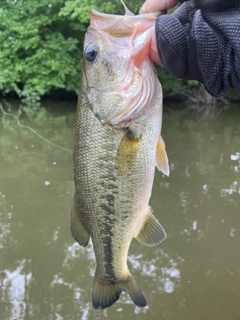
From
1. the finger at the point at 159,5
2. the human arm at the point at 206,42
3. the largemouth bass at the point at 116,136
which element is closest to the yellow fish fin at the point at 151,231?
the largemouth bass at the point at 116,136

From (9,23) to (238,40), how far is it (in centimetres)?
1260

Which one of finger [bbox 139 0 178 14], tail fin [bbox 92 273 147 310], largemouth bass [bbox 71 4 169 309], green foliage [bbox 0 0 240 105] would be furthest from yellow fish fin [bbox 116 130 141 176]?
green foliage [bbox 0 0 240 105]

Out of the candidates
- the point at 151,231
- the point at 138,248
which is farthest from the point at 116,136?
the point at 138,248

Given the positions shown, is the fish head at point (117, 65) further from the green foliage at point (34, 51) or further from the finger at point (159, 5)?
the green foliage at point (34, 51)

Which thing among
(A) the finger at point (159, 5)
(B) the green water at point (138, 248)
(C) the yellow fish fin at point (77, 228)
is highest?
(A) the finger at point (159, 5)

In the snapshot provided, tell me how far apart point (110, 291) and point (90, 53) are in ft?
3.83

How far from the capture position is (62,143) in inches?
317

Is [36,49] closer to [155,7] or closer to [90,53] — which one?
[90,53]

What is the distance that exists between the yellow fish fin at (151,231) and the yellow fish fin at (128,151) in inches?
12.2

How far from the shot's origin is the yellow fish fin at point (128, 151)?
1664 mm

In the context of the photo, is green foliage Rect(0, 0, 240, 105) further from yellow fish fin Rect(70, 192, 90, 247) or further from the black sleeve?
the black sleeve

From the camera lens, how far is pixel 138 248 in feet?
14.4

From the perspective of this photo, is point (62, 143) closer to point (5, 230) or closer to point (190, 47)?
point (5, 230)

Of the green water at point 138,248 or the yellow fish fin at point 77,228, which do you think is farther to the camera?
the green water at point 138,248
